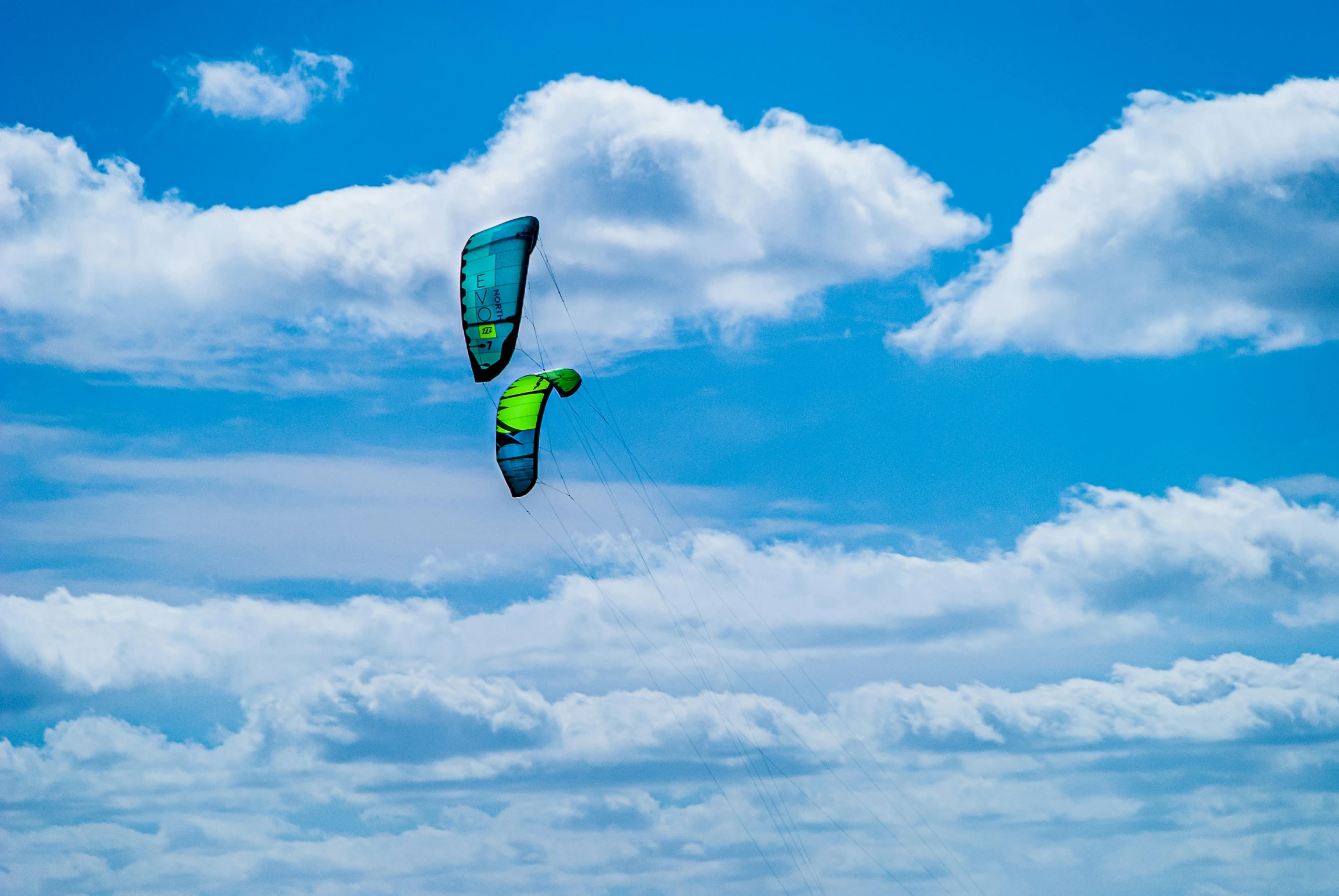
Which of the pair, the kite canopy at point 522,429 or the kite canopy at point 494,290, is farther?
the kite canopy at point 494,290

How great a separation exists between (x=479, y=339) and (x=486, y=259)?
3406mm

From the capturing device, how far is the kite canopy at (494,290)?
5391 centimetres

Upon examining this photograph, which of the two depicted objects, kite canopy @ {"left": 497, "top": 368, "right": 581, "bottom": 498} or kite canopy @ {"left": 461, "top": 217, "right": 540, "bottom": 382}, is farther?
kite canopy @ {"left": 461, "top": 217, "right": 540, "bottom": 382}

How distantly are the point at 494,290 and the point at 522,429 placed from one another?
735cm

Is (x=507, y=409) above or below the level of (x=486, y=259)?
below

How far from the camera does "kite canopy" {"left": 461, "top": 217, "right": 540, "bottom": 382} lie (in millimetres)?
53906

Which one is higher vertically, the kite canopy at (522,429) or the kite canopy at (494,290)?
the kite canopy at (494,290)

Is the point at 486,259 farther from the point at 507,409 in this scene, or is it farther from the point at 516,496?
the point at 516,496

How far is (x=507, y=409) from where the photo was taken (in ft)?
167

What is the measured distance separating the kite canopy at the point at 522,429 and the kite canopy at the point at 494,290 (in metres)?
2.76

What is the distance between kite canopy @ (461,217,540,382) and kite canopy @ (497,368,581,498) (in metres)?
2.76

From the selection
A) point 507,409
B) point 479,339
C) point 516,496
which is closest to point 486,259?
point 479,339

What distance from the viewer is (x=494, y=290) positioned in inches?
2153

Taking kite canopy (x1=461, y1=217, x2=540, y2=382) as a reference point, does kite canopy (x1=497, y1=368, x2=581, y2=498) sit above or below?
below
